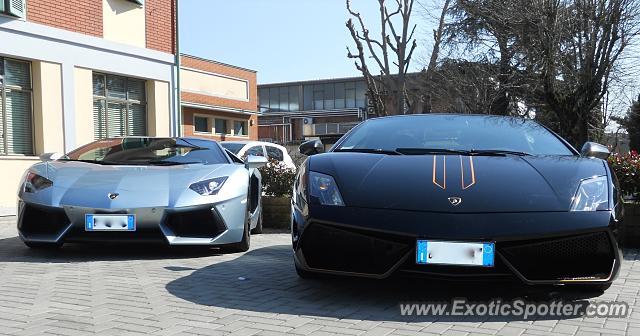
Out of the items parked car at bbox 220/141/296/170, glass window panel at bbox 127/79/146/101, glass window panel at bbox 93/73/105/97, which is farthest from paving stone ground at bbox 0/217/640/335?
glass window panel at bbox 127/79/146/101

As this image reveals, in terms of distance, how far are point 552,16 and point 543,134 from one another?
25.9 feet

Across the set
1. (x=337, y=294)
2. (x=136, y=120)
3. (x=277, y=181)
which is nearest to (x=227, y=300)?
(x=337, y=294)

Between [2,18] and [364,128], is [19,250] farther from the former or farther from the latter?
[2,18]

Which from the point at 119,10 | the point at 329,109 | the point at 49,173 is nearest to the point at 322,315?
the point at 49,173

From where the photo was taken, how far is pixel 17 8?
10445 millimetres

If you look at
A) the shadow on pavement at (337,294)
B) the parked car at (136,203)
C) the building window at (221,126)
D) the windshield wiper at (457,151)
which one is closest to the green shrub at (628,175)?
the windshield wiper at (457,151)

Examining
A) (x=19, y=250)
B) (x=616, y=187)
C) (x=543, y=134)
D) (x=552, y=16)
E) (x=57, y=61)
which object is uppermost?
(x=552, y=16)

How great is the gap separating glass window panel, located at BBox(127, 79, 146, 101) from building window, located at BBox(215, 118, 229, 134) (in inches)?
657

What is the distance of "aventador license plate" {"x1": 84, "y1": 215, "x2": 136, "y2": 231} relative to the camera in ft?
15.2

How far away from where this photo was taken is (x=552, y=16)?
11.2 meters

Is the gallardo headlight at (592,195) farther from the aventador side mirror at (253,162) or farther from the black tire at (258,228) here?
the black tire at (258,228)

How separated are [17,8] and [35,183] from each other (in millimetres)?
6938

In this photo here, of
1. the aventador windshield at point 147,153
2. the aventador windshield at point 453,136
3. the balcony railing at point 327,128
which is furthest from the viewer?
the balcony railing at point 327,128

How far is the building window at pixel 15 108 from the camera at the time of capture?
10.7 meters
